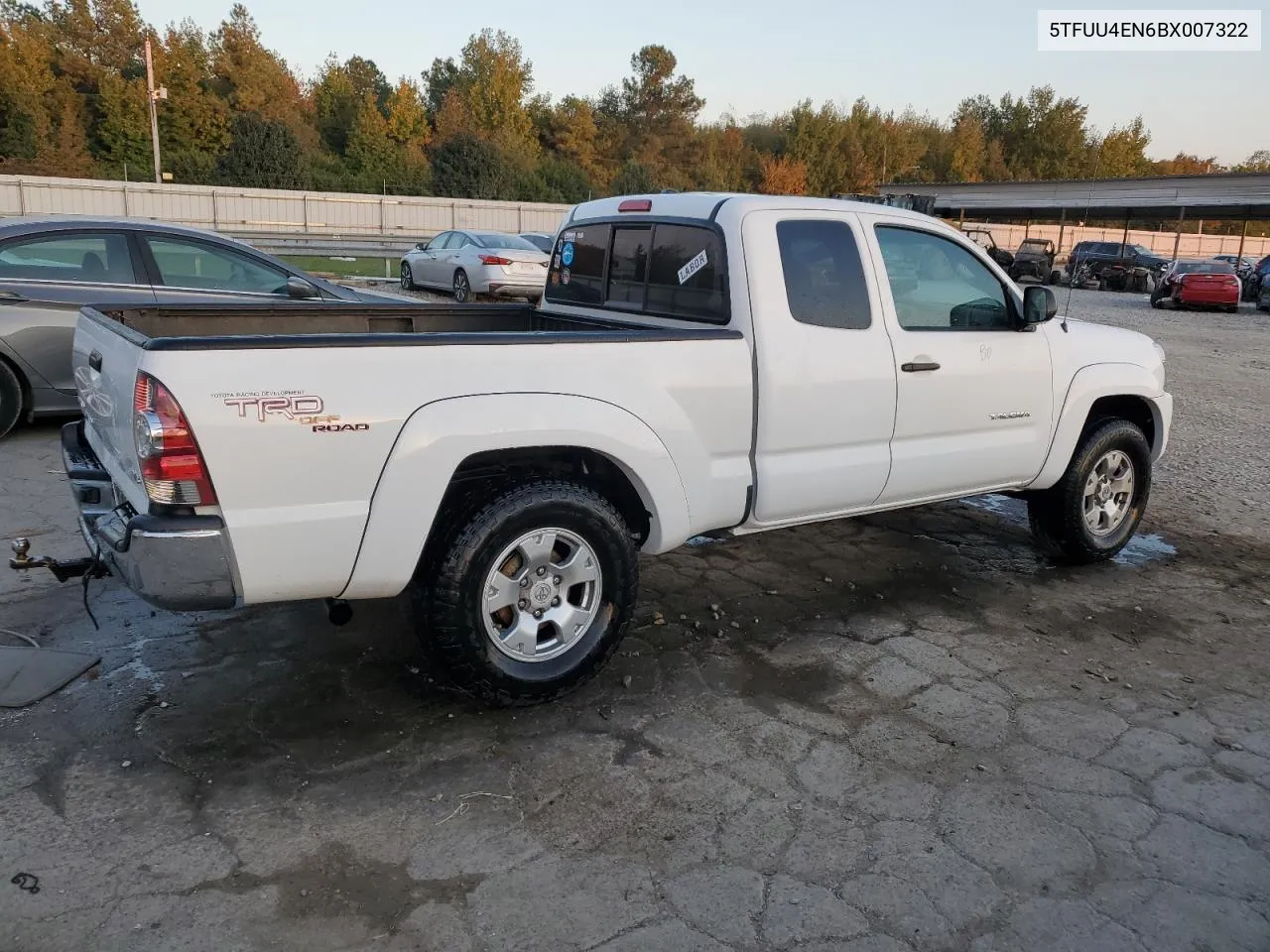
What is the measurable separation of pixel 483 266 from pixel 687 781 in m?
16.5

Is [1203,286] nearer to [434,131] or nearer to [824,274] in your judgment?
[824,274]

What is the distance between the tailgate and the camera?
322cm

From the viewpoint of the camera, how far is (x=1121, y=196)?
46.4 m

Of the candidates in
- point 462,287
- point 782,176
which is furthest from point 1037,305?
point 782,176

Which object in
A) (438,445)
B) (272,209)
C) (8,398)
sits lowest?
(8,398)

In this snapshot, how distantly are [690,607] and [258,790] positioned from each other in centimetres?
229

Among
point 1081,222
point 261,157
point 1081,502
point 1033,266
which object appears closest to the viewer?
point 1081,502

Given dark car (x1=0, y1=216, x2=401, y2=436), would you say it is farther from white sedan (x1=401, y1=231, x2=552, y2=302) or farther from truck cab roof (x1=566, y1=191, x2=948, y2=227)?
white sedan (x1=401, y1=231, x2=552, y2=302)

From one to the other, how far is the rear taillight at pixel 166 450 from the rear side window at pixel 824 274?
7.98 feet

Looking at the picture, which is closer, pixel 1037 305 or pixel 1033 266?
pixel 1037 305

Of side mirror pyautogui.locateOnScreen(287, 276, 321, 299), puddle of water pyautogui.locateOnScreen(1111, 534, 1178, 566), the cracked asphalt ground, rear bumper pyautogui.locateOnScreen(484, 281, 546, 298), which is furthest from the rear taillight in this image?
rear bumper pyautogui.locateOnScreen(484, 281, 546, 298)

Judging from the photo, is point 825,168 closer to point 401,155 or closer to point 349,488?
point 401,155

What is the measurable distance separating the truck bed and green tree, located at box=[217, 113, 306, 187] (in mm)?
58691

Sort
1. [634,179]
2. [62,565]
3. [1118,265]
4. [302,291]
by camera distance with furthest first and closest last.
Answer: [634,179], [1118,265], [302,291], [62,565]
